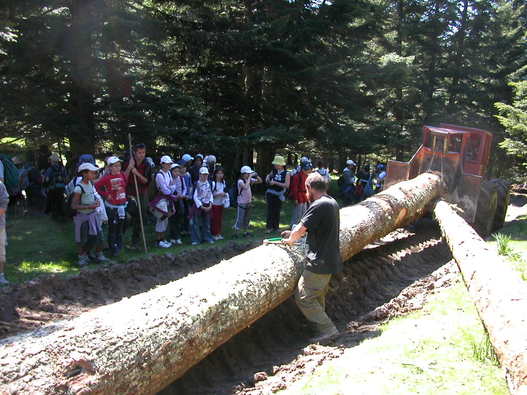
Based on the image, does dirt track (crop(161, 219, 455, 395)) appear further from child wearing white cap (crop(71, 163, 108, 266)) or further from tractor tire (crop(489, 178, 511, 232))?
tractor tire (crop(489, 178, 511, 232))

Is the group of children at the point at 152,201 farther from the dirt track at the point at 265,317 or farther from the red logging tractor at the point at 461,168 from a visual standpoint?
the red logging tractor at the point at 461,168

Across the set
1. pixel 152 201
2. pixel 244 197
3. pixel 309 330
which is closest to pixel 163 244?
pixel 152 201

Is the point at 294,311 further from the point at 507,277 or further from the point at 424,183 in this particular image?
the point at 424,183

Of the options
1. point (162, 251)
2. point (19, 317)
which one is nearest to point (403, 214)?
point (162, 251)

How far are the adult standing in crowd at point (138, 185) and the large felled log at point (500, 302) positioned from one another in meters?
5.40

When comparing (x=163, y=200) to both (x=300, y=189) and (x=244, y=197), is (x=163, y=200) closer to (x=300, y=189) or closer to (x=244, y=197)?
(x=244, y=197)

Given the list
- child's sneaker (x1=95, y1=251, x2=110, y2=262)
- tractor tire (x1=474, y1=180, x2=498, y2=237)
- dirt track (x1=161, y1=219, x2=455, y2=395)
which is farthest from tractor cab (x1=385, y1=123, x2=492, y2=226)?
child's sneaker (x1=95, y1=251, x2=110, y2=262)

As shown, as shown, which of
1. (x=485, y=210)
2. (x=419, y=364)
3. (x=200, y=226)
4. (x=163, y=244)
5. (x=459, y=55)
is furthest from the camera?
(x=459, y=55)

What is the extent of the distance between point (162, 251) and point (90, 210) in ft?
5.13

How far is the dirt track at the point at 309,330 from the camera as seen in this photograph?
Answer: 4699mm

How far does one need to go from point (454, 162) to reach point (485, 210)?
1359 millimetres

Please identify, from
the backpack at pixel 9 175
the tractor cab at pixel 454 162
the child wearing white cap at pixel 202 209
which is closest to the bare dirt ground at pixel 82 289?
the child wearing white cap at pixel 202 209

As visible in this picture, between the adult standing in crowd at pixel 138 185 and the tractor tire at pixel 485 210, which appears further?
the tractor tire at pixel 485 210

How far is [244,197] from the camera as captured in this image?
34.6 feet
